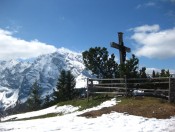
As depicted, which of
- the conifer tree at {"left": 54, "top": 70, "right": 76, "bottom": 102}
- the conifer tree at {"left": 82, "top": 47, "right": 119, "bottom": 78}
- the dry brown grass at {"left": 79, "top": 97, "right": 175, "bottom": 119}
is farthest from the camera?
the conifer tree at {"left": 54, "top": 70, "right": 76, "bottom": 102}

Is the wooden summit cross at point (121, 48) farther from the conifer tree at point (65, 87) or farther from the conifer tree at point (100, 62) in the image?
the conifer tree at point (65, 87)

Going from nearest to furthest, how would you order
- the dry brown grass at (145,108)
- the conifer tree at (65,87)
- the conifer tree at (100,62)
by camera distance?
the dry brown grass at (145,108)
the conifer tree at (100,62)
the conifer tree at (65,87)

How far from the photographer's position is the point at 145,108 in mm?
22281

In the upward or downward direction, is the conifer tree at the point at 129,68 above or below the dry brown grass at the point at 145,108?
above

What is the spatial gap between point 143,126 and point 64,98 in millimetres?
49744

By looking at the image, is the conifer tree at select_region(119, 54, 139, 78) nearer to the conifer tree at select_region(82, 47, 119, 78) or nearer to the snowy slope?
the snowy slope

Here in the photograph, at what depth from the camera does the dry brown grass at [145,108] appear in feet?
68.2

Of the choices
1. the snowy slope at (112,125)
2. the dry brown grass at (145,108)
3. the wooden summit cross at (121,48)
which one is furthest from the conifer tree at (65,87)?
the snowy slope at (112,125)

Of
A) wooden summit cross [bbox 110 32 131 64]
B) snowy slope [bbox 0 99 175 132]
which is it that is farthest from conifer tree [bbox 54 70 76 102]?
snowy slope [bbox 0 99 175 132]

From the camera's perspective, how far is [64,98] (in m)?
66.2

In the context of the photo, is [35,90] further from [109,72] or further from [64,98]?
[109,72]

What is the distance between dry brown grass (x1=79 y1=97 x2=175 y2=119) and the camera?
20.8 metres

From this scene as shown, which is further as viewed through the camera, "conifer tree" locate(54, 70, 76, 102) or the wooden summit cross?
"conifer tree" locate(54, 70, 76, 102)

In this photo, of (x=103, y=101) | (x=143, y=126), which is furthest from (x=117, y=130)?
(x=103, y=101)
